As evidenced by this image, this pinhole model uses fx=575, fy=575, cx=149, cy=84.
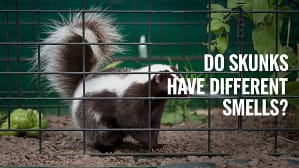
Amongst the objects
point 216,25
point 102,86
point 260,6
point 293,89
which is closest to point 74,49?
point 102,86

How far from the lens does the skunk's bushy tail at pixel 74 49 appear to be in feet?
15.3

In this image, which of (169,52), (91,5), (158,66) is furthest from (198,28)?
(158,66)

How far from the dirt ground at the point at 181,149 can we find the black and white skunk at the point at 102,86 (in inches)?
7.0

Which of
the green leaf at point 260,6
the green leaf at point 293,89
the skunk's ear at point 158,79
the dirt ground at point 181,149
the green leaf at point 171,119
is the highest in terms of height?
the green leaf at point 260,6

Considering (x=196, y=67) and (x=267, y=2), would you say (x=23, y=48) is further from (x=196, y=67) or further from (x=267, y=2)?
(x=267, y=2)

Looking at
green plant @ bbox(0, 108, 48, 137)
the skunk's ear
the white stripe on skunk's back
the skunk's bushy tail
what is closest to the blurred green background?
green plant @ bbox(0, 108, 48, 137)

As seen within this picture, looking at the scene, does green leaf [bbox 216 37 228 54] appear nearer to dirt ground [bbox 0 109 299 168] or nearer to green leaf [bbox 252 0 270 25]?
green leaf [bbox 252 0 270 25]

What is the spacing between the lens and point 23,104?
614 cm

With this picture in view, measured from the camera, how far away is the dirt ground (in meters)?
3.94

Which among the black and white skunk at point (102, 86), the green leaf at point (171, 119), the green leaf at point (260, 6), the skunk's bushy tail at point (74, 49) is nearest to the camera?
the green leaf at point (260, 6)

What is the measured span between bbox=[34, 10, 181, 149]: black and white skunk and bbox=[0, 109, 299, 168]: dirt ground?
177mm

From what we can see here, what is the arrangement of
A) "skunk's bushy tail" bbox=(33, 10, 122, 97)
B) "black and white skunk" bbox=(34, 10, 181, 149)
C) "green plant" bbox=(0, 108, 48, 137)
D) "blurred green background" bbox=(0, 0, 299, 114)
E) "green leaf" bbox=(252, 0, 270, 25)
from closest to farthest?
"green leaf" bbox=(252, 0, 270, 25) → "black and white skunk" bbox=(34, 10, 181, 149) → "skunk's bushy tail" bbox=(33, 10, 122, 97) → "green plant" bbox=(0, 108, 48, 137) → "blurred green background" bbox=(0, 0, 299, 114)

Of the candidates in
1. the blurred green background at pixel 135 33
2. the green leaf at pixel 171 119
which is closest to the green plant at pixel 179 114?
the green leaf at pixel 171 119

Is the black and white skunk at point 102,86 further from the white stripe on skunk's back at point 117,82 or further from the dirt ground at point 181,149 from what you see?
the dirt ground at point 181,149
